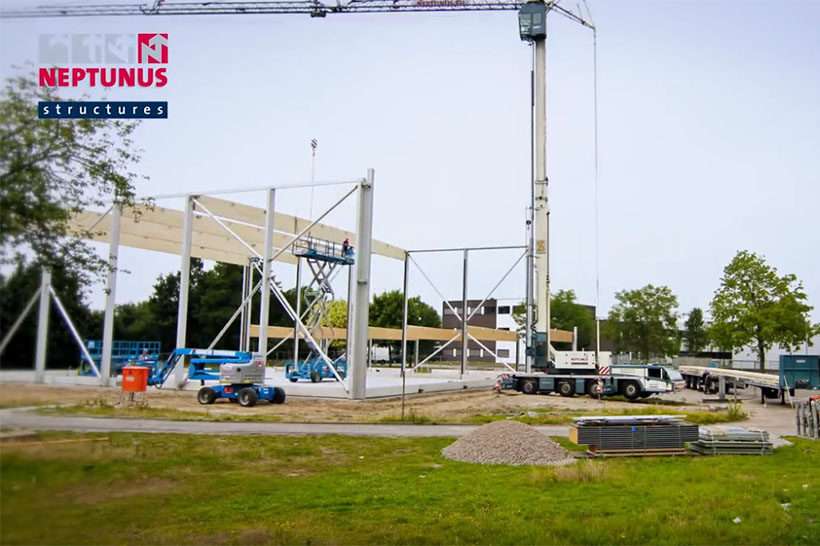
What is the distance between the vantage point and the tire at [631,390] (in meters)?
33.0

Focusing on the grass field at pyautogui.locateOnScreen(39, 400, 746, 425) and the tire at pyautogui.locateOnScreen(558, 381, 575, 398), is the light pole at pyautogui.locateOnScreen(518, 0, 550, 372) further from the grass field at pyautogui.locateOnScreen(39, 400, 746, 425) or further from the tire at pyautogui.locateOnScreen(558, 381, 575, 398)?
the grass field at pyautogui.locateOnScreen(39, 400, 746, 425)

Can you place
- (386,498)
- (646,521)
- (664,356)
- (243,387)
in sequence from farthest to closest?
1. (664,356)
2. (243,387)
3. (386,498)
4. (646,521)

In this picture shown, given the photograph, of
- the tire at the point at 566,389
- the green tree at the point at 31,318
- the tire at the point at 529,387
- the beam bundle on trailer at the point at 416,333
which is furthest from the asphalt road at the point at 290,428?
the beam bundle on trailer at the point at 416,333

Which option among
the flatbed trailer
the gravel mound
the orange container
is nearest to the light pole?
the flatbed trailer

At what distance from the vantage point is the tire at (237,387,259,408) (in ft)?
82.0

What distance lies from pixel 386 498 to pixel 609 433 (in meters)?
6.96

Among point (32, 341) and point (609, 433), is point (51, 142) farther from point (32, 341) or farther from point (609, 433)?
point (609, 433)

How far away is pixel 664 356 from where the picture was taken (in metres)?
61.7

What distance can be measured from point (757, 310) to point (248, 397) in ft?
108

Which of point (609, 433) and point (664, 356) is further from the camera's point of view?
point (664, 356)

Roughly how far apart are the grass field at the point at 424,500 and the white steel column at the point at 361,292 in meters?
14.6

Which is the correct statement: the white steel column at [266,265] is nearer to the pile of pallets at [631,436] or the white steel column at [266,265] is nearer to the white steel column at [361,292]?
the white steel column at [361,292]

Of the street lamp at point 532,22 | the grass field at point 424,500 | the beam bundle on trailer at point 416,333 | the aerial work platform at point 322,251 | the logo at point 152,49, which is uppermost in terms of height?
the street lamp at point 532,22

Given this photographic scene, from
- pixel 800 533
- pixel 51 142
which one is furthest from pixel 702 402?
pixel 51 142
